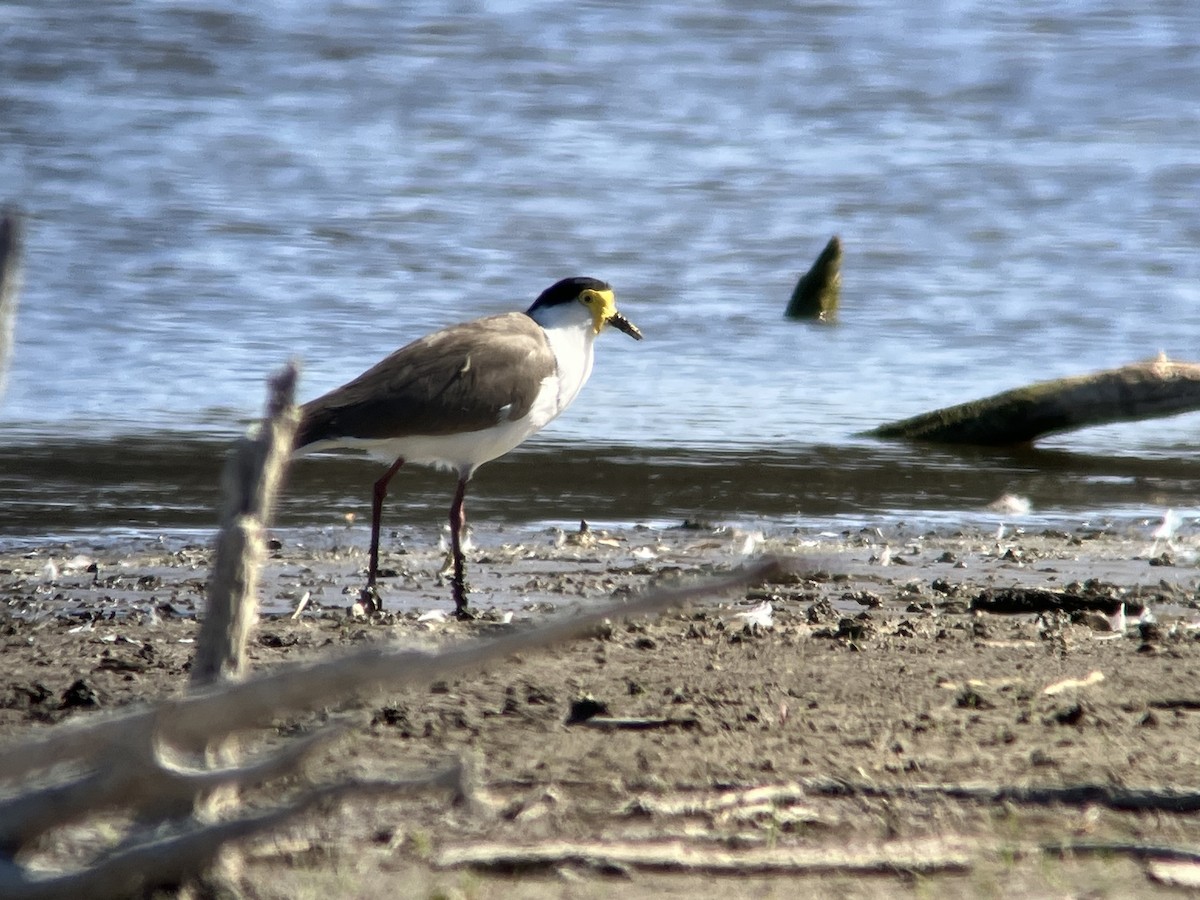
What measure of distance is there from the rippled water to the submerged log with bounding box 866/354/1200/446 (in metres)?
0.24

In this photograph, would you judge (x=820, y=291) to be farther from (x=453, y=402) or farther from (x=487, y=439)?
(x=453, y=402)

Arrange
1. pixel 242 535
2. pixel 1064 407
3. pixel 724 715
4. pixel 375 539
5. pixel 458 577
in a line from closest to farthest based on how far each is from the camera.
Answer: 1. pixel 242 535
2. pixel 724 715
3. pixel 458 577
4. pixel 375 539
5. pixel 1064 407

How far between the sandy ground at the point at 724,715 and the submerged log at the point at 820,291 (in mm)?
5523

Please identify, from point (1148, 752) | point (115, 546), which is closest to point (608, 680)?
point (1148, 752)

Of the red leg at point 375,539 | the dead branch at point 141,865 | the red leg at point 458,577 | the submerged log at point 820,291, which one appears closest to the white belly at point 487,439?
the red leg at point 375,539

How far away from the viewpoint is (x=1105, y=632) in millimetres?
5469

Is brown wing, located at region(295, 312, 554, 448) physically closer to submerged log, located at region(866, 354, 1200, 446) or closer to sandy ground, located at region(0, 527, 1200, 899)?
sandy ground, located at region(0, 527, 1200, 899)

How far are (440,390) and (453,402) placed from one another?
65mm

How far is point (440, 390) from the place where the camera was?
645 centimetres

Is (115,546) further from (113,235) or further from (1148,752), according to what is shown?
(113,235)

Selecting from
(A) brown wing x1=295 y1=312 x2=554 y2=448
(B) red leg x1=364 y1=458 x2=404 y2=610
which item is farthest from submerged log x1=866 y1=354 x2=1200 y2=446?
(B) red leg x1=364 y1=458 x2=404 y2=610

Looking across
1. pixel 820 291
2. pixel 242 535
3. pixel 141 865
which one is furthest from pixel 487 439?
pixel 820 291

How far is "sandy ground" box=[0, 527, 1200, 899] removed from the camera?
338 centimetres

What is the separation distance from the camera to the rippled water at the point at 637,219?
364 inches
